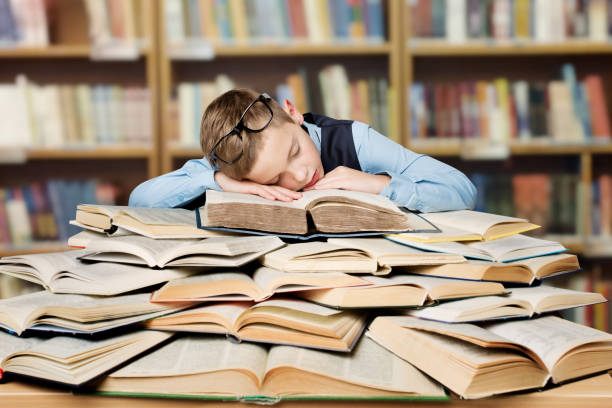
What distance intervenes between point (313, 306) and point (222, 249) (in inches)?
3.9

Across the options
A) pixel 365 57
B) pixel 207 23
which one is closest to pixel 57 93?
pixel 207 23

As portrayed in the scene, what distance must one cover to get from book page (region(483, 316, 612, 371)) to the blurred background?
187cm

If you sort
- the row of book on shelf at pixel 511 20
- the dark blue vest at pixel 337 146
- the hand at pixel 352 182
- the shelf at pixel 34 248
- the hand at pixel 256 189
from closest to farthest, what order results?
1. the hand at pixel 256 189
2. the hand at pixel 352 182
3. the dark blue vest at pixel 337 146
4. the row of book on shelf at pixel 511 20
5. the shelf at pixel 34 248

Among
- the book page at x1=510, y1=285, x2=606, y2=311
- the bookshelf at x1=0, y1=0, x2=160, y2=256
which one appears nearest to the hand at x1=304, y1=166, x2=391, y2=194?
the book page at x1=510, y1=285, x2=606, y2=311

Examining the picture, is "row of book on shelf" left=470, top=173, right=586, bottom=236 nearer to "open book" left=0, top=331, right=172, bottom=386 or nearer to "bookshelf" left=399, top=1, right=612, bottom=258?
"bookshelf" left=399, top=1, right=612, bottom=258

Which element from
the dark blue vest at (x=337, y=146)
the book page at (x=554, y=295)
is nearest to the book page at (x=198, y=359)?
the book page at (x=554, y=295)

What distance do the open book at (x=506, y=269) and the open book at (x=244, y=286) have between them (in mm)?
88

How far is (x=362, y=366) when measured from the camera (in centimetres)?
46

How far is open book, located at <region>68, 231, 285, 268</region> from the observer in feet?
1.71

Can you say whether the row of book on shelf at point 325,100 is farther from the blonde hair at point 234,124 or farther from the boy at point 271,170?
the blonde hair at point 234,124

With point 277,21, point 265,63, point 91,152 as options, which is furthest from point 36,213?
point 277,21

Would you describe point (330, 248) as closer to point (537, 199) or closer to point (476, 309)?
point (476, 309)

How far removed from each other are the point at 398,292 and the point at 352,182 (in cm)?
47

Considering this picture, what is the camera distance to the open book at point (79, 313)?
48 cm
